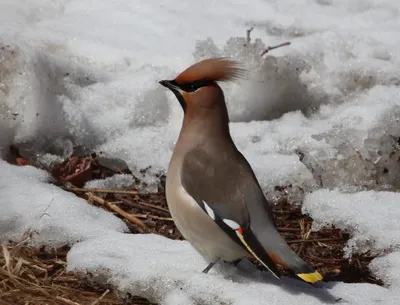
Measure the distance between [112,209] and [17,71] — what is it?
931mm

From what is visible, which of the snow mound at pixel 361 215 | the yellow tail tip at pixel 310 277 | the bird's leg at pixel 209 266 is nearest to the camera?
the yellow tail tip at pixel 310 277

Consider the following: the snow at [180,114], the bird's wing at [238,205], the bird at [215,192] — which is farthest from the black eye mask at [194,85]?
the snow at [180,114]

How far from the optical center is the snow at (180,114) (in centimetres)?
343

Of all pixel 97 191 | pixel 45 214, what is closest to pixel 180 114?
pixel 97 191

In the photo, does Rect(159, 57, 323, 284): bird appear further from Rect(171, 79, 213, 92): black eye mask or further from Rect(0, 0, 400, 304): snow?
Rect(0, 0, 400, 304): snow

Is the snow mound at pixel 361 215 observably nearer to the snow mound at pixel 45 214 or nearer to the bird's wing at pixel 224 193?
the bird's wing at pixel 224 193

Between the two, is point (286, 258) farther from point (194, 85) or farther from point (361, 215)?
point (361, 215)

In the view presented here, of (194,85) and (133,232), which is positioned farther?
(133,232)

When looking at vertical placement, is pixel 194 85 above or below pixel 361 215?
above

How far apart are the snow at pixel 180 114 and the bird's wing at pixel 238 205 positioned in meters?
0.21

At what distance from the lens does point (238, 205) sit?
3.22 m

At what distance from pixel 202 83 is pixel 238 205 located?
0.53m

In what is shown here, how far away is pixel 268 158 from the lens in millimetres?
4441

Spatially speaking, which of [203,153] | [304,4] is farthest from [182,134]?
[304,4]
